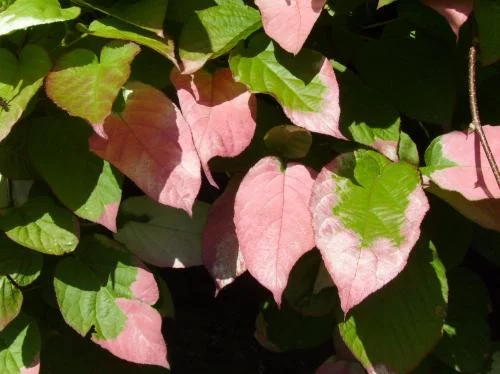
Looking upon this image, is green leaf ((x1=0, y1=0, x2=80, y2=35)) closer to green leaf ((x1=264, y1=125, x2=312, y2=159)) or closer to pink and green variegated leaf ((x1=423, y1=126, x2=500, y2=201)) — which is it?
green leaf ((x1=264, y1=125, x2=312, y2=159))

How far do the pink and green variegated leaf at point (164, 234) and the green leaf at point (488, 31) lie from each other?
481 millimetres

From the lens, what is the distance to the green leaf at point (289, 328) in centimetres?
139

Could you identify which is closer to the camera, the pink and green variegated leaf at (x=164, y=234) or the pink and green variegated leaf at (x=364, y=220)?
the pink and green variegated leaf at (x=364, y=220)

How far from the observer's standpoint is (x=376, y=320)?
110 centimetres

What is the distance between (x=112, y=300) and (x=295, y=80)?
0.41 m

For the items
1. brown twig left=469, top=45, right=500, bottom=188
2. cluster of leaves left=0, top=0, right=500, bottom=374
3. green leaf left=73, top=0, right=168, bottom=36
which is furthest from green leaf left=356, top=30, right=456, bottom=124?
green leaf left=73, top=0, right=168, bottom=36

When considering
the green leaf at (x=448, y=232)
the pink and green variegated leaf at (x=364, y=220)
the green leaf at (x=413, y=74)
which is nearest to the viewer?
the pink and green variegated leaf at (x=364, y=220)

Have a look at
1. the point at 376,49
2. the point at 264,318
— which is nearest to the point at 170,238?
the point at 264,318

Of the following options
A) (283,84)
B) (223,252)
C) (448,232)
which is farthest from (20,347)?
(448,232)

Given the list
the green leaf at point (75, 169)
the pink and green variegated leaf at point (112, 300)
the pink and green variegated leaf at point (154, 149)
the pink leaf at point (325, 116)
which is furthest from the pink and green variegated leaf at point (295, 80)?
the pink and green variegated leaf at point (112, 300)

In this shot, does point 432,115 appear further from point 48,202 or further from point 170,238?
point 48,202

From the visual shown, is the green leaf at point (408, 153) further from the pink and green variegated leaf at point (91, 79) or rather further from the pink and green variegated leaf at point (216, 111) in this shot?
the pink and green variegated leaf at point (91, 79)

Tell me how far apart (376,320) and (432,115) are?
0.99 ft

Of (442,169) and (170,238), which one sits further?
(170,238)
